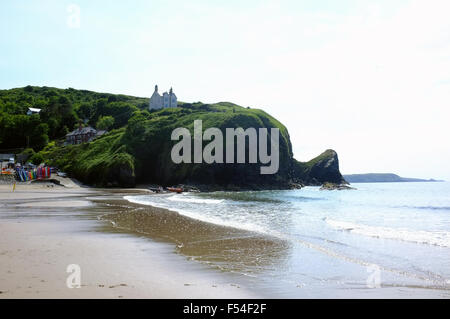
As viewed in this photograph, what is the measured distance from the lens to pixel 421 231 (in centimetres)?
2055

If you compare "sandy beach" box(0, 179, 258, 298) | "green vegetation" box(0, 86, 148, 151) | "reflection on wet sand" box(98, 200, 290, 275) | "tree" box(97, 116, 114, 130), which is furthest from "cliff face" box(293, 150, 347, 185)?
"sandy beach" box(0, 179, 258, 298)

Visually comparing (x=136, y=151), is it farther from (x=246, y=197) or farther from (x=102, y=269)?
(x=102, y=269)

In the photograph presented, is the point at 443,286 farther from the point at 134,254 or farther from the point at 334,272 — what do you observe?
the point at 134,254

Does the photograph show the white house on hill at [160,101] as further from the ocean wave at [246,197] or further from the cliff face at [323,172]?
the ocean wave at [246,197]

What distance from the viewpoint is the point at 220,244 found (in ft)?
49.8

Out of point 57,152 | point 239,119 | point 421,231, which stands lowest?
point 421,231

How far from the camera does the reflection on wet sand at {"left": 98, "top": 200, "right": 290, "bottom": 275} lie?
11672mm

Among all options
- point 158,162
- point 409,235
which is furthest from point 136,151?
point 409,235

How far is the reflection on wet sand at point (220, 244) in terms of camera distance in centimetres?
1167

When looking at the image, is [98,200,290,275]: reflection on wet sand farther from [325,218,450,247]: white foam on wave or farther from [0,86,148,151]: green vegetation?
[0,86,148,151]: green vegetation

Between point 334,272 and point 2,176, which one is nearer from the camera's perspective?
point 334,272

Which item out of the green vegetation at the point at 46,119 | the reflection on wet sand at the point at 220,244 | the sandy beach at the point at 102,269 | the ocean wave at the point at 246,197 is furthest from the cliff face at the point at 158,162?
the sandy beach at the point at 102,269
